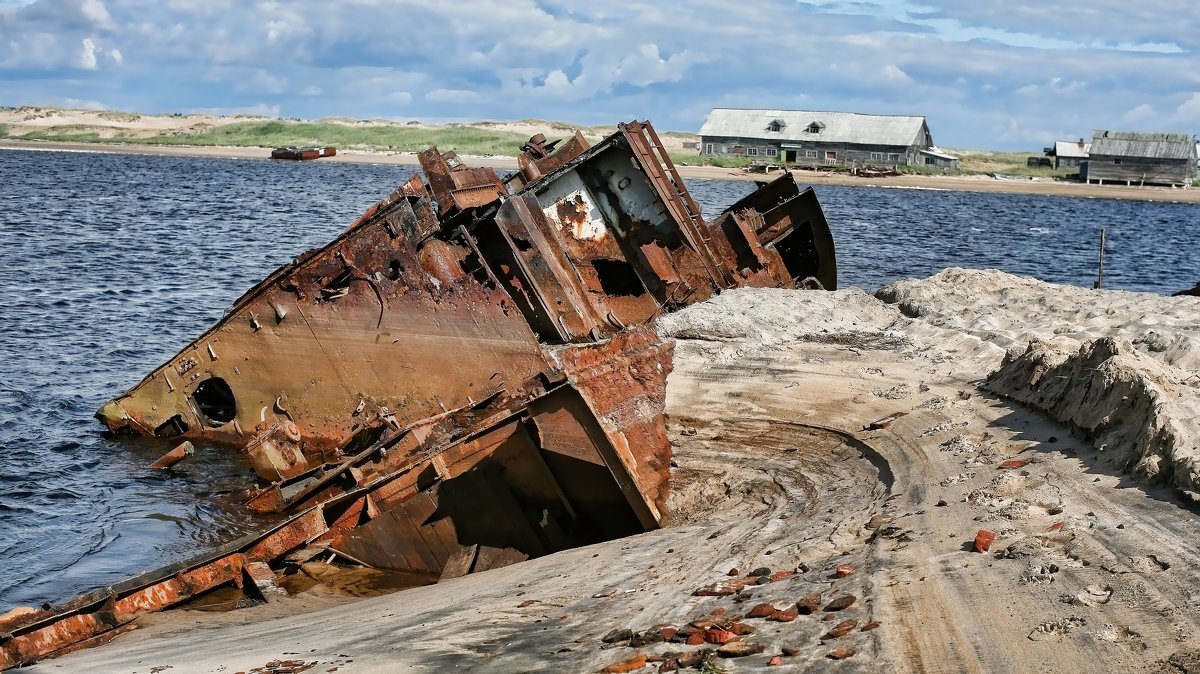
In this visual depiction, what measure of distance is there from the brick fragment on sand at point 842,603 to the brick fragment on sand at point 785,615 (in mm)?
151

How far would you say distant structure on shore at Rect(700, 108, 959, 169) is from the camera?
76.8 m

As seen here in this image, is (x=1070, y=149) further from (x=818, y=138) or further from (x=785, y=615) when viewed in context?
(x=785, y=615)

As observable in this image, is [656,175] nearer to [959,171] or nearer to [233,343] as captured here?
[233,343]

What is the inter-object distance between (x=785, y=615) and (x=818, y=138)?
2941 inches

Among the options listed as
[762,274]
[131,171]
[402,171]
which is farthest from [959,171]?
[762,274]

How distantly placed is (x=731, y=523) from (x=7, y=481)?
284 inches

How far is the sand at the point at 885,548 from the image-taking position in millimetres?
4824

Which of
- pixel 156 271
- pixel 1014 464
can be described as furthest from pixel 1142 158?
pixel 1014 464

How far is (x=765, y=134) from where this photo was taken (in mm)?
78250

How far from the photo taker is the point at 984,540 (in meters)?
5.71

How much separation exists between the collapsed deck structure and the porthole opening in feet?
0.10

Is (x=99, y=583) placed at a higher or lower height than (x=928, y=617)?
lower

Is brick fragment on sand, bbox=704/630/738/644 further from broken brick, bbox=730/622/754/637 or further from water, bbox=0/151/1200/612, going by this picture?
water, bbox=0/151/1200/612

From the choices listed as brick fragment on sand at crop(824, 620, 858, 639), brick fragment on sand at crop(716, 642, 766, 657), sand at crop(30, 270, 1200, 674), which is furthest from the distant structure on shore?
brick fragment on sand at crop(716, 642, 766, 657)
